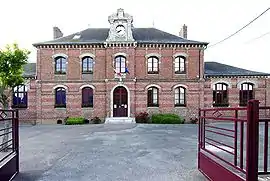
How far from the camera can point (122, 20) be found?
73.4 ft

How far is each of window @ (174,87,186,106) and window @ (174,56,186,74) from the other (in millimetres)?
1661

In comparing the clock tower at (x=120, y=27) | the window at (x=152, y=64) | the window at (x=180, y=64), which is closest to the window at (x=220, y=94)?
the window at (x=180, y=64)

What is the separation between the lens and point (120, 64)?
22344 millimetres

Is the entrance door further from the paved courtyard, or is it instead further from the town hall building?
the paved courtyard

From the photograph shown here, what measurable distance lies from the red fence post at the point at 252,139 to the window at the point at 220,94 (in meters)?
20.1

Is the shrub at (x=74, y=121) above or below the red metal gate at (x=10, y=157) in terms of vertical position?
below

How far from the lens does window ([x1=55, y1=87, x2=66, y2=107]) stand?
22438 mm

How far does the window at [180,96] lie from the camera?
73.6 ft

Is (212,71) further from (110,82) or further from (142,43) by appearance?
(110,82)

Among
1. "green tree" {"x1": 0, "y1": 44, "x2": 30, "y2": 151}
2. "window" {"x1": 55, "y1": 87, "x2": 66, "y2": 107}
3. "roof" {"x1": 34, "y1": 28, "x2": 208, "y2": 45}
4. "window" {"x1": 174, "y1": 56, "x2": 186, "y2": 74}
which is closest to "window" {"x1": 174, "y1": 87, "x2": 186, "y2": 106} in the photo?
"window" {"x1": 174, "y1": 56, "x2": 186, "y2": 74}

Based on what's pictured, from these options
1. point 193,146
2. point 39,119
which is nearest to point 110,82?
point 39,119

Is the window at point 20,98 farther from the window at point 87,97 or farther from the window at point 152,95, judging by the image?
the window at point 152,95

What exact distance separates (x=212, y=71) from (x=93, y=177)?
65.9 feet

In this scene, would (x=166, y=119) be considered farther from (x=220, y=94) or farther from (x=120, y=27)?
(x=120, y=27)
